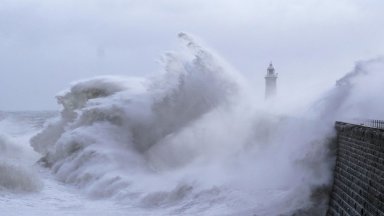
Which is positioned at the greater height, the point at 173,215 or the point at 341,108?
the point at 341,108

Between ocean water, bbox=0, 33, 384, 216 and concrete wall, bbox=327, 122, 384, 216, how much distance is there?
670 millimetres

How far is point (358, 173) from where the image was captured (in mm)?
→ 8836

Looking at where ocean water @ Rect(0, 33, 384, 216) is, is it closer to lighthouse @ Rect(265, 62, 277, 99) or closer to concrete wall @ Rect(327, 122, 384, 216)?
concrete wall @ Rect(327, 122, 384, 216)

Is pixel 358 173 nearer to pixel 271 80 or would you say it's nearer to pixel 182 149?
pixel 182 149

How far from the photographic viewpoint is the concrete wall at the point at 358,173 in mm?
7773

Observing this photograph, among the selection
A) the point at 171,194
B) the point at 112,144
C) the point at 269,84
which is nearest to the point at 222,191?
the point at 171,194

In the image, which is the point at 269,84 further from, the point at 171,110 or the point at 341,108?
the point at 341,108

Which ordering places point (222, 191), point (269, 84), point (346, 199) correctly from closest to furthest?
point (346, 199) → point (222, 191) → point (269, 84)

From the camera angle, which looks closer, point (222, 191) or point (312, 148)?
point (312, 148)

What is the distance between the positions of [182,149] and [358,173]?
430 inches

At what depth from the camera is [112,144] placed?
18594 mm

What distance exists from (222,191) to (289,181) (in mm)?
1632

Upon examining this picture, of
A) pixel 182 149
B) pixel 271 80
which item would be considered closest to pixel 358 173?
pixel 182 149

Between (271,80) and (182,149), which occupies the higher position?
(271,80)
